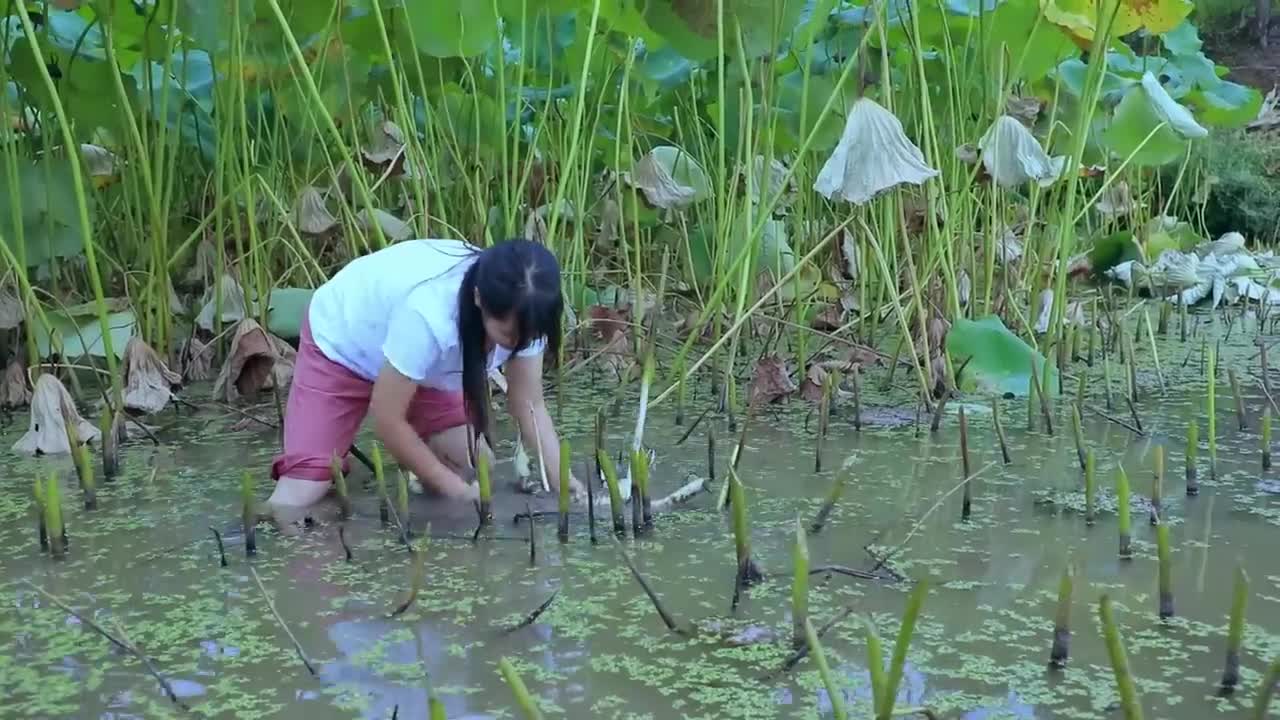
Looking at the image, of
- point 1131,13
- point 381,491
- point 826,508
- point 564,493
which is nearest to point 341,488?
point 381,491

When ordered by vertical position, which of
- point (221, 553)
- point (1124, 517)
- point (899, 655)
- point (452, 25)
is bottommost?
point (221, 553)

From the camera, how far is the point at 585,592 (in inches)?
75.1

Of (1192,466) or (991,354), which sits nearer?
(1192,466)

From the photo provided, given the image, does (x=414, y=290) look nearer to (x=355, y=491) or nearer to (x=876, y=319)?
(x=355, y=491)

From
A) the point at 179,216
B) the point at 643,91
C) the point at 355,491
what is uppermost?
the point at 643,91

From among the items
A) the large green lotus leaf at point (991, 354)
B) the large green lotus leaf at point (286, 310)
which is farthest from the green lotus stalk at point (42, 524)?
the large green lotus leaf at point (991, 354)

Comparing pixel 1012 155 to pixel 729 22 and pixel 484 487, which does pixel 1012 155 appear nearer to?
pixel 729 22

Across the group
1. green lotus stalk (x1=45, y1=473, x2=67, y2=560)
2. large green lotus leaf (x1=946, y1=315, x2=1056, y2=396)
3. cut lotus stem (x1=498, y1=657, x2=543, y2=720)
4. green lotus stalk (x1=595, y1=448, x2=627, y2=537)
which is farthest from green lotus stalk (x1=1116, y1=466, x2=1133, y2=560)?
green lotus stalk (x1=45, y1=473, x2=67, y2=560)

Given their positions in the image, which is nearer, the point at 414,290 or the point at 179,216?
the point at 414,290

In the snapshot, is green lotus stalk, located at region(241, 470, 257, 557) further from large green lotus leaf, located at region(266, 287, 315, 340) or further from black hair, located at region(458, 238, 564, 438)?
large green lotus leaf, located at region(266, 287, 315, 340)

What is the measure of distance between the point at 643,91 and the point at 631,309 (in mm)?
818

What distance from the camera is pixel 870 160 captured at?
2.77 m

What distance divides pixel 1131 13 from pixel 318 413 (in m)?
2.49

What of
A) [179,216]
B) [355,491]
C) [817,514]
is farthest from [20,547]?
[179,216]
